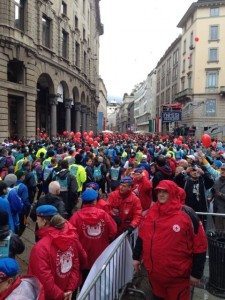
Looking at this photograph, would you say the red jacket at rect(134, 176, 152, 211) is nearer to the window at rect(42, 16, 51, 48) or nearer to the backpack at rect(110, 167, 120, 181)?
the backpack at rect(110, 167, 120, 181)

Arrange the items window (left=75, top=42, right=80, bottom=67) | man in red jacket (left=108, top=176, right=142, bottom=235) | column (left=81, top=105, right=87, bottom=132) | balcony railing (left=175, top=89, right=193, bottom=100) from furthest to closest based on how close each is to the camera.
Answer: balcony railing (left=175, top=89, right=193, bottom=100), column (left=81, top=105, right=87, bottom=132), window (left=75, top=42, right=80, bottom=67), man in red jacket (left=108, top=176, right=142, bottom=235)

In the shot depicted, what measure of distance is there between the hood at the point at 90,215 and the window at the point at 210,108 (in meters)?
53.0

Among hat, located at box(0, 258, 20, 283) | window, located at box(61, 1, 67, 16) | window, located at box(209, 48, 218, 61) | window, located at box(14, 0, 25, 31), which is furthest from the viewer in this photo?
window, located at box(209, 48, 218, 61)

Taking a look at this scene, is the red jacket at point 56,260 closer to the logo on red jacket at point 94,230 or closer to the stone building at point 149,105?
the logo on red jacket at point 94,230

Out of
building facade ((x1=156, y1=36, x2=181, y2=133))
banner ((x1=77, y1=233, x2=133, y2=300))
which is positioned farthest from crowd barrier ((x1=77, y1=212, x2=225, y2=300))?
building facade ((x1=156, y1=36, x2=181, y2=133))

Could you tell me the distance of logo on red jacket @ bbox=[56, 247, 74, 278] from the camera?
361cm

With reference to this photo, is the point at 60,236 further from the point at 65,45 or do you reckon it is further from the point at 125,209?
the point at 65,45

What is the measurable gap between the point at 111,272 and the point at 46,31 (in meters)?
25.7

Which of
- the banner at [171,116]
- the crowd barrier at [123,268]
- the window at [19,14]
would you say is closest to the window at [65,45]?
the window at [19,14]

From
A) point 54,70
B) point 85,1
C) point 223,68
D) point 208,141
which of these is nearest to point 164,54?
point 223,68

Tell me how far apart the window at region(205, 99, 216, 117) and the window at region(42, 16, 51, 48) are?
33.1 m

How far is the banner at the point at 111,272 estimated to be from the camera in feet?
11.8

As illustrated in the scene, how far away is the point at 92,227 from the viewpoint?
15.0 ft

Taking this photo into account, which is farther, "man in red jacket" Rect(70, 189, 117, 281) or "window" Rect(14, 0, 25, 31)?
"window" Rect(14, 0, 25, 31)
